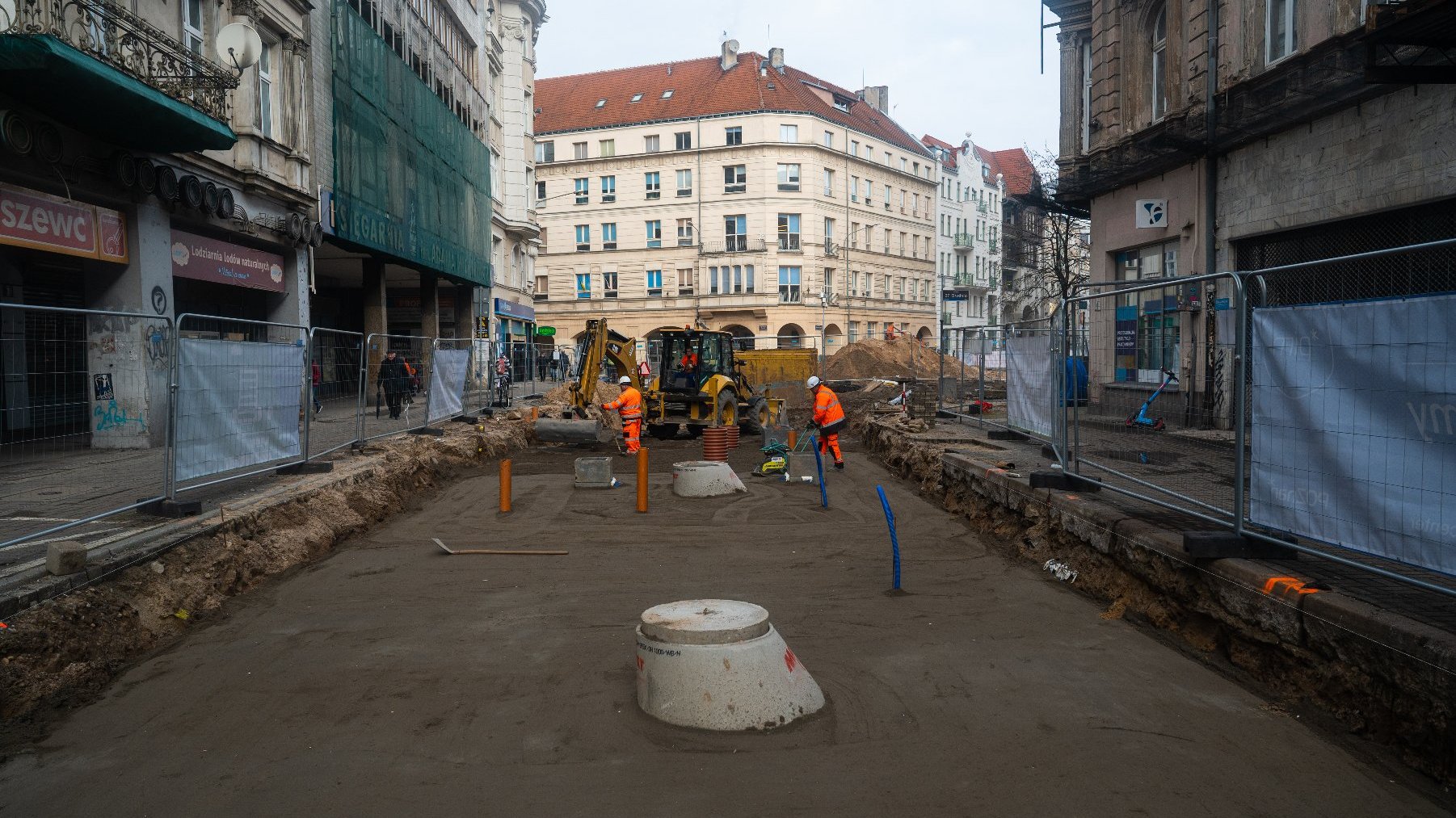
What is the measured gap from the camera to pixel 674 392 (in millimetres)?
20844

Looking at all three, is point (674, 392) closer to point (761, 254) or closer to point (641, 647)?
point (641, 647)

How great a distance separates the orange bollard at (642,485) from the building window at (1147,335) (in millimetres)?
5411

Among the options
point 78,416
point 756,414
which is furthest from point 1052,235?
point 78,416

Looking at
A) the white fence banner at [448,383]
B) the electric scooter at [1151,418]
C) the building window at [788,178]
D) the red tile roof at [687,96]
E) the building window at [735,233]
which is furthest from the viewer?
the red tile roof at [687,96]

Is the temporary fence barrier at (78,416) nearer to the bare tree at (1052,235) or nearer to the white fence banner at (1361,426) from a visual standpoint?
the white fence banner at (1361,426)

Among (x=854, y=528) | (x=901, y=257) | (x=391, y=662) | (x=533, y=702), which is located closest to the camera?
(x=533, y=702)

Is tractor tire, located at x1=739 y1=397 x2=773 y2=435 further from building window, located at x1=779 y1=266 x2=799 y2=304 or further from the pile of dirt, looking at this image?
building window, located at x1=779 y1=266 x2=799 y2=304

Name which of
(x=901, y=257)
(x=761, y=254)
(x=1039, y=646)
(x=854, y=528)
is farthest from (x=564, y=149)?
(x=1039, y=646)

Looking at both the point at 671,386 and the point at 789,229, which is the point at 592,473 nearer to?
the point at 671,386

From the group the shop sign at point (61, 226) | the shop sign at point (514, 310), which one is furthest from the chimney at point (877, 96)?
the shop sign at point (61, 226)

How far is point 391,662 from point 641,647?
1853 millimetres

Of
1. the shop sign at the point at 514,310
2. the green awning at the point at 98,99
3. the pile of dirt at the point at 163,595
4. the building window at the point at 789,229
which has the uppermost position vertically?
the building window at the point at 789,229

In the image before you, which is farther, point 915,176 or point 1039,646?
point 915,176

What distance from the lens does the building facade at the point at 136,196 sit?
23.6 ft
